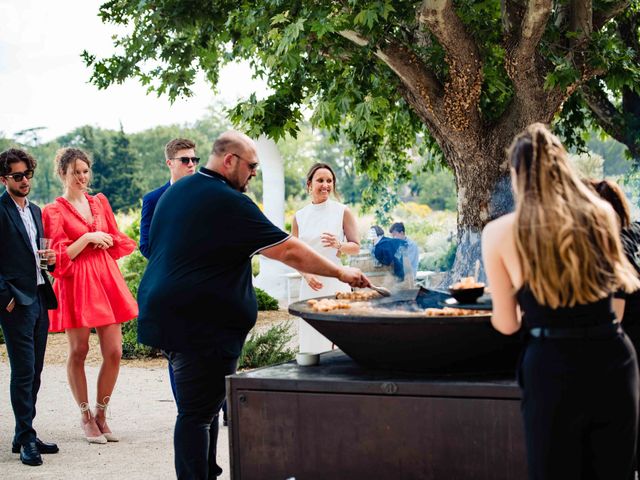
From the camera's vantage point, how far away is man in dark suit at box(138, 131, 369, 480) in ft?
14.4

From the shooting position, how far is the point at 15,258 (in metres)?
6.02

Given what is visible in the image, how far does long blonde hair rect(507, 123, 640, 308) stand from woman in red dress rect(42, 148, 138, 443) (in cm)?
396

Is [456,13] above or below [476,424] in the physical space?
above

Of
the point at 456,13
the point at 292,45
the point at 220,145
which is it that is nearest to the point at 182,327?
the point at 220,145

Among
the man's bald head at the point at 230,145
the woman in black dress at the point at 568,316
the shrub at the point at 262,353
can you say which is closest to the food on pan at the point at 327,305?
the man's bald head at the point at 230,145

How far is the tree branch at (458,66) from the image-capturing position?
9812 millimetres

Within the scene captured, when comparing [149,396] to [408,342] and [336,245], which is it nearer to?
[336,245]

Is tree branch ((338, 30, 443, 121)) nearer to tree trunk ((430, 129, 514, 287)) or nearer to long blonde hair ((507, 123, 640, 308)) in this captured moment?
tree trunk ((430, 129, 514, 287))

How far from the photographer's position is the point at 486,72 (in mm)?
10734

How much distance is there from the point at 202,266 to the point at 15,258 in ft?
7.13

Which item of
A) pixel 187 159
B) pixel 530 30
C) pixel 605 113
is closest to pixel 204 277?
pixel 187 159

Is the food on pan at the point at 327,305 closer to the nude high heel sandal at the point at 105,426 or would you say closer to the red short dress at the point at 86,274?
the red short dress at the point at 86,274

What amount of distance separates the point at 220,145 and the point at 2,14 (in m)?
94.3

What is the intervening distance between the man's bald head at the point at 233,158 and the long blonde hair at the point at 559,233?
6.17 feet
